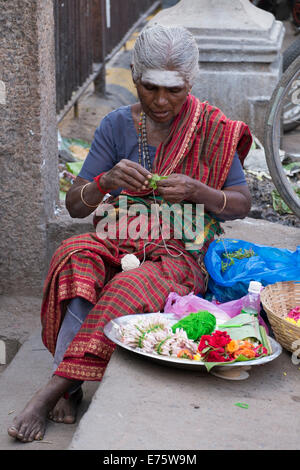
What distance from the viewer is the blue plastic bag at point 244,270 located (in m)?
3.01

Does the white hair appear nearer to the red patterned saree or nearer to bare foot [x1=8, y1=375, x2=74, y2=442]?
the red patterned saree

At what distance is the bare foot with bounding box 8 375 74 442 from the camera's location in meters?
2.55

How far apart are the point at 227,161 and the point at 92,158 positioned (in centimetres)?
59

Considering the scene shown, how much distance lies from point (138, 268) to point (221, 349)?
54 cm

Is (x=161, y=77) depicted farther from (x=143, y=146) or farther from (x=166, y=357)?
(x=166, y=357)

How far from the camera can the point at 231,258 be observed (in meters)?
3.15

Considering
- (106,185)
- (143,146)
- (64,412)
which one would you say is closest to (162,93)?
(143,146)

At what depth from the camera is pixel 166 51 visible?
2764mm

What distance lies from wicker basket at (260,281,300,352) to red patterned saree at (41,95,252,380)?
323 millimetres

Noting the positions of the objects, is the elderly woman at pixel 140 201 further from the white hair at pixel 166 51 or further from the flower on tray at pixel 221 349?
the flower on tray at pixel 221 349

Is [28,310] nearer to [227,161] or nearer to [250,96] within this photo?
[227,161]

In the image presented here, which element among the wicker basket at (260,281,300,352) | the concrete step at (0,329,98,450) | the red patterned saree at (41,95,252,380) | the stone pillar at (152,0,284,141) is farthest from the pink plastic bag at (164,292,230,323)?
the stone pillar at (152,0,284,141)

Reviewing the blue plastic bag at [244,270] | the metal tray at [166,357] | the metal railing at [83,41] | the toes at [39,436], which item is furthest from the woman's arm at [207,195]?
the metal railing at [83,41]
